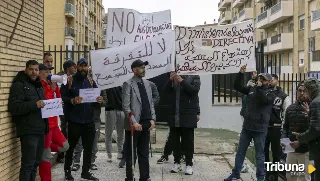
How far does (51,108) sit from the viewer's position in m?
5.65

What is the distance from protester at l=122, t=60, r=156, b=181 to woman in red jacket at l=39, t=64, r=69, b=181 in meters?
1.01

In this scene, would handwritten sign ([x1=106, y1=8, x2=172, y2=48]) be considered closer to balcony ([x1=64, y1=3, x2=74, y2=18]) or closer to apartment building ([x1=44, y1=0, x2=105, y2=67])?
apartment building ([x1=44, y1=0, x2=105, y2=67])

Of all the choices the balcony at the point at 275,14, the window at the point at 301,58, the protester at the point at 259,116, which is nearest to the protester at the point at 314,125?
the protester at the point at 259,116

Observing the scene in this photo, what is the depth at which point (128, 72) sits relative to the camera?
7.43 meters

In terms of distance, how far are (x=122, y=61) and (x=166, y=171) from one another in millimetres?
2181

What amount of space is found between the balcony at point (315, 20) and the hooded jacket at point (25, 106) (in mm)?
31579

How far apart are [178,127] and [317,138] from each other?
279 centimetres

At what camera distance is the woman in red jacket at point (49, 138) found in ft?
19.6

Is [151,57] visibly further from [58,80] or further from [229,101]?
[229,101]

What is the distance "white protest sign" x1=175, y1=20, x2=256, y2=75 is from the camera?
24.6 ft

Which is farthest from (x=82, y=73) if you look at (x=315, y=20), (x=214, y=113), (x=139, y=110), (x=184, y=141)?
(x=315, y=20)

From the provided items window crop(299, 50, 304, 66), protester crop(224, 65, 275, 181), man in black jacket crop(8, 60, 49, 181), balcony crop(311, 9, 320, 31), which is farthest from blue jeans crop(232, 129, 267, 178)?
window crop(299, 50, 304, 66)

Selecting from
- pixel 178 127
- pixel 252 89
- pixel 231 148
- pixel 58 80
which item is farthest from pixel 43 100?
pixel 231 148

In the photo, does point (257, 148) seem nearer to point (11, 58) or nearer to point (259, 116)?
point (259, 116)
